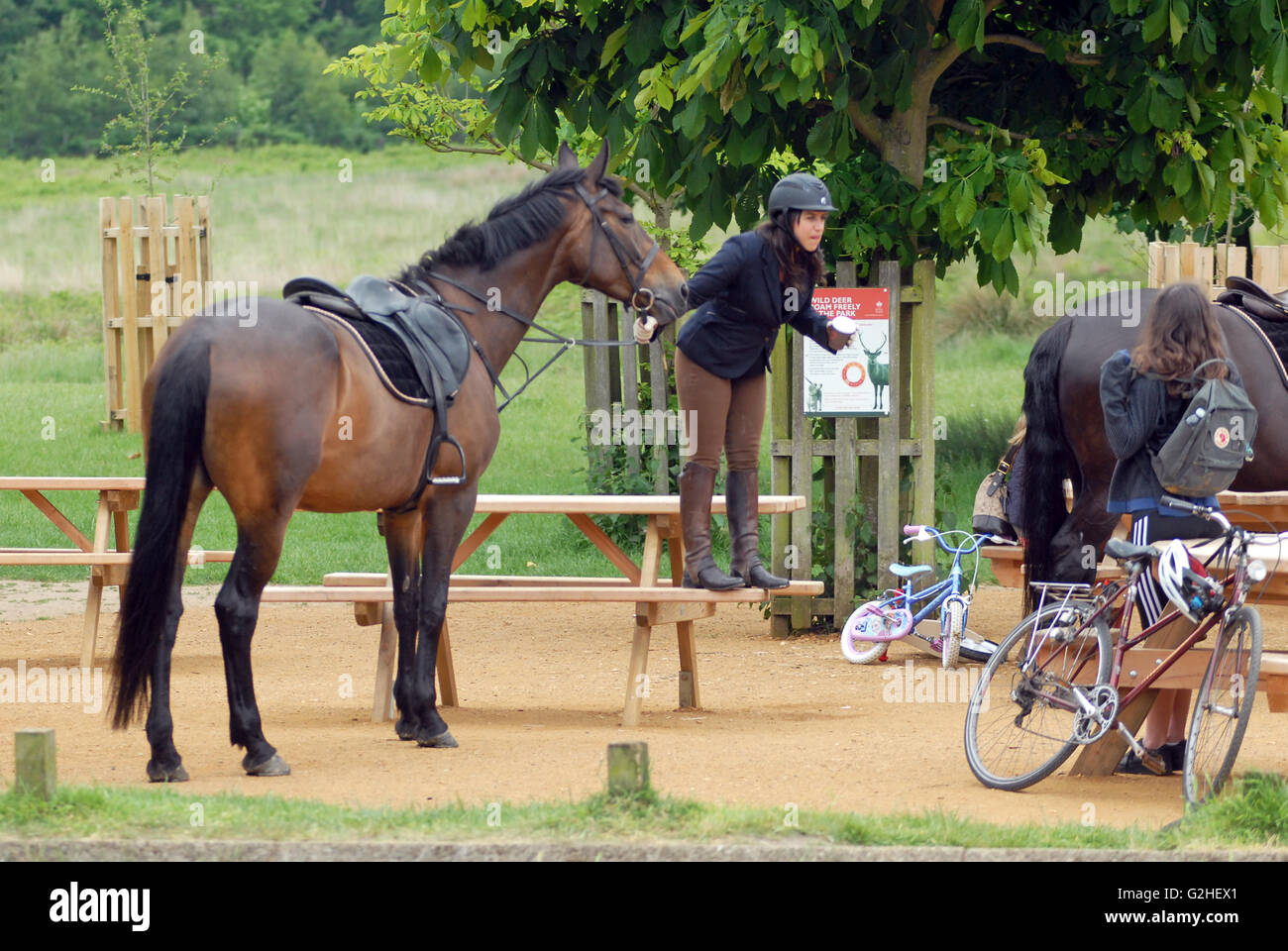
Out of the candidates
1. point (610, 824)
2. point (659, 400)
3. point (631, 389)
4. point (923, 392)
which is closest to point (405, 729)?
point (610, 824)

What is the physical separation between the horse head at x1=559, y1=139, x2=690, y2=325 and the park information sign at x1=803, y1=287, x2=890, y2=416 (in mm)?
3015

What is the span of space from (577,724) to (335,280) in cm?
2043

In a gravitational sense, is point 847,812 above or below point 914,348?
below

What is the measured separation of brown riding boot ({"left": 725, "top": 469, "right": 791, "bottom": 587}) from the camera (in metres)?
7.87

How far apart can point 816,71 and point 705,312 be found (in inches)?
81.8

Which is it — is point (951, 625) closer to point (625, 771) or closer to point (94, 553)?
point (625, 771)

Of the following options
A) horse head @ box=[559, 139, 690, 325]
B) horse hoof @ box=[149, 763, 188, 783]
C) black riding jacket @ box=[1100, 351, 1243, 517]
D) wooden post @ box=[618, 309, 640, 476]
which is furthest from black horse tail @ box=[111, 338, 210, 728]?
wooden post @ box=[618, 309, 640, 476]

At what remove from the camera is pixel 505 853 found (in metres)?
5.11

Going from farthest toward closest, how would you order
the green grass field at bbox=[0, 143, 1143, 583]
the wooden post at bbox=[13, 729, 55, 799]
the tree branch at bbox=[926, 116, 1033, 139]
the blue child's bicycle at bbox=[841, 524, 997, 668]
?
the green grass field at bbox=[0, 143, 1143, 583]
the tree branch at bbox=[926, 116, 1033, 139]
the blue child's bicycle at bbox=[841, 524, 997, 668]
the wooden post at bbox=[13, 729, 55, 799]

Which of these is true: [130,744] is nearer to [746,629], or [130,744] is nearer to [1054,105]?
[746,629]

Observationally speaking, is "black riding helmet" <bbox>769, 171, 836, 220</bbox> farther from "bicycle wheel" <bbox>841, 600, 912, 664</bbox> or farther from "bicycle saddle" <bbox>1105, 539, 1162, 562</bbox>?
"bicycle wheel" <bbox>841, 600, 912, 664</bbox>

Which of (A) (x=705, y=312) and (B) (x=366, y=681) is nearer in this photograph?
(A) (x=705, y=312)
